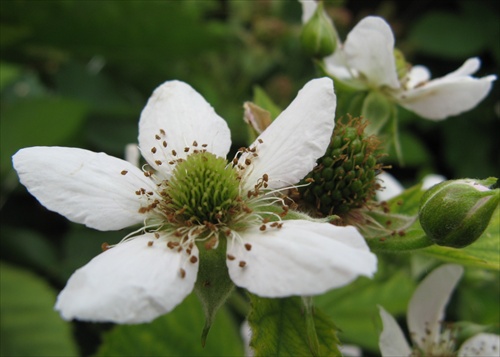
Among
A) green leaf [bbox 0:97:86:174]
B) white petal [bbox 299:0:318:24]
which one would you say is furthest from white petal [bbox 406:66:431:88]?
green leaf [bbox 0:97:86:174]

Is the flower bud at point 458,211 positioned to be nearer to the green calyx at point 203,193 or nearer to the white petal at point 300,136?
the white petal at point 300,136

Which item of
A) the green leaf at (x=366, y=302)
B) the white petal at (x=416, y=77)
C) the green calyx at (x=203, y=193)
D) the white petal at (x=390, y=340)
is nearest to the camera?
the green calyx at (x=203, y=193)

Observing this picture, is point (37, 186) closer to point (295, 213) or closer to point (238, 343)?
point (295, 213)

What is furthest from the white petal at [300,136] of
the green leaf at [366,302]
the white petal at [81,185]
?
the green leaf at [366,302]

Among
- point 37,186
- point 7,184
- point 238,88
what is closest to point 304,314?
point 37,186

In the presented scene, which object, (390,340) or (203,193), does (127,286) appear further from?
(390,340)

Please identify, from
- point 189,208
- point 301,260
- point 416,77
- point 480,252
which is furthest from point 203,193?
point 416,77
